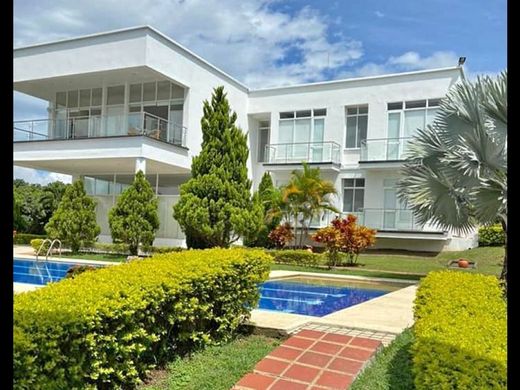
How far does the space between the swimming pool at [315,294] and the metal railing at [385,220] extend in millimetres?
9464

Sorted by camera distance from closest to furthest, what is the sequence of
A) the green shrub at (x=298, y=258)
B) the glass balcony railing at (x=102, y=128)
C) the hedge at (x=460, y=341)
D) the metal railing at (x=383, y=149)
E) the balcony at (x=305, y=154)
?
the hedge at (x=460, y=341), the green shrub at (x=298, y=258), the glass balcony railing at (x=102, y=128), the metal railing at (x=383, y=149), the balcony at (x=305, y=154)

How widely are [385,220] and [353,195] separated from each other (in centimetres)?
248

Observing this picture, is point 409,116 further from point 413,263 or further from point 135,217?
Result: point 135,217

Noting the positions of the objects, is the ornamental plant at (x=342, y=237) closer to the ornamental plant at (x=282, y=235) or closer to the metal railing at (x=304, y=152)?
the ornamental plant at (x=282, y=235)

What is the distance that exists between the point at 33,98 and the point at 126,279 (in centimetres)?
2502

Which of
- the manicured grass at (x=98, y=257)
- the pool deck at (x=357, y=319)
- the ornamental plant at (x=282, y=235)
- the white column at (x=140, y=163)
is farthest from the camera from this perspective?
the ornamental plant at (x=282, y=235)

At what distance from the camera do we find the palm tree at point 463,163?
9312 millimetres

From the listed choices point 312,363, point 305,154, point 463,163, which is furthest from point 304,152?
point 312,363

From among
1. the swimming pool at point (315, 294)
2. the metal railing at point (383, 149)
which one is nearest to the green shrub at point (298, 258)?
the swimming pool at point (315, 294)

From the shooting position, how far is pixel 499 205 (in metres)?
9.24

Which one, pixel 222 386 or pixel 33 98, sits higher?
pixel 33 98

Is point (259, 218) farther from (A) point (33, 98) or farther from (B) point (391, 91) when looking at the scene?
(A) point (33, 98)

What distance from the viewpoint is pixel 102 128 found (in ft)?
68.5

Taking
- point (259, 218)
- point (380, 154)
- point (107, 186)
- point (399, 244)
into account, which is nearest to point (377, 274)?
point (259, 218)
